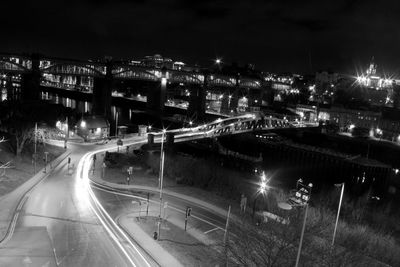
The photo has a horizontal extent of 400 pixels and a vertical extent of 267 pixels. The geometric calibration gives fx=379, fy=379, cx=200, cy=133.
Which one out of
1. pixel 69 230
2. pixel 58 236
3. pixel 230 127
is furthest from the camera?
pixel 230 127

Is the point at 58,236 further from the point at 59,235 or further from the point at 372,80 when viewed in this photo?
the point at 372,80

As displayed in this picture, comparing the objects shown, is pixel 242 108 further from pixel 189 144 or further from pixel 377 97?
pixel 189 144

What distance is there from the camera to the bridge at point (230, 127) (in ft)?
178

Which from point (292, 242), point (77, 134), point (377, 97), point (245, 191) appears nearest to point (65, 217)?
point (292, 242)

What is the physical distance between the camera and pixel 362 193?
43500mm

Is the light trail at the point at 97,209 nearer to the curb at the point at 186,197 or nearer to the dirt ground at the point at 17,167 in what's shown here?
the curb at the point at 186,197

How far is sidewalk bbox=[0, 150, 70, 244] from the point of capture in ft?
61.2

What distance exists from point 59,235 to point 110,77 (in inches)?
2648

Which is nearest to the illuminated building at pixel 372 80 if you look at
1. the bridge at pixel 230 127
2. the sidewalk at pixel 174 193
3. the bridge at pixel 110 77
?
the bridge at pixel 110 77

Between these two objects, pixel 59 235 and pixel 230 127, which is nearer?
pixel 59 235

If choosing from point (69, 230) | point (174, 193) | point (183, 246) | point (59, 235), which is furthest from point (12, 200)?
point (183, 246)

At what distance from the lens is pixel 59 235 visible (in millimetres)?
18172

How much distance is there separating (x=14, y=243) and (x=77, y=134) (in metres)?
28.6

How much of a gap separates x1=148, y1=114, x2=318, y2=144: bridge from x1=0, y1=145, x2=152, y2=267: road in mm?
21879
